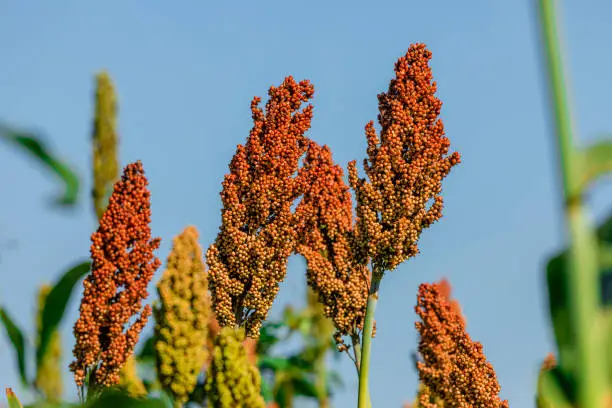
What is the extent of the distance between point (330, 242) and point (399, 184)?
107cm

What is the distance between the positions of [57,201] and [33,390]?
178cm

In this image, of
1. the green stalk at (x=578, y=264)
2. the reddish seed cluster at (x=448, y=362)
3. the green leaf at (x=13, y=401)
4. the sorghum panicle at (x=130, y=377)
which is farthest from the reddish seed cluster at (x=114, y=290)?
the green stalk at (x=578, y=264)

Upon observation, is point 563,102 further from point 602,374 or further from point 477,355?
point 477,355

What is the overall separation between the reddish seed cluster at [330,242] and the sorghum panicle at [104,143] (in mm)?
1989

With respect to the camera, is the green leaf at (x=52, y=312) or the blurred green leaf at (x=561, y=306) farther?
the green leaf at (x=52, y=312)

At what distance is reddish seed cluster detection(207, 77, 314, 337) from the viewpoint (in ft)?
26.4

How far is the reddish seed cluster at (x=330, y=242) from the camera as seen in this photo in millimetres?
8711

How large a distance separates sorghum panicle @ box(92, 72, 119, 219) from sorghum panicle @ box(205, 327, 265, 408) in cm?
506

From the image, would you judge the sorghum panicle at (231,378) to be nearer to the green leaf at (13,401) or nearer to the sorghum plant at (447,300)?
the green leaf at (13,401)

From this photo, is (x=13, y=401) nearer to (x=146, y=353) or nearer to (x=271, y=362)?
(x=271, y=362)

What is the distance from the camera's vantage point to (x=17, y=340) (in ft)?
10.7

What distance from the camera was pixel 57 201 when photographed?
5.43 feet

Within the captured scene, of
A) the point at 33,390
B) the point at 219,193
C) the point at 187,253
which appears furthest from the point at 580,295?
the point at 219,193

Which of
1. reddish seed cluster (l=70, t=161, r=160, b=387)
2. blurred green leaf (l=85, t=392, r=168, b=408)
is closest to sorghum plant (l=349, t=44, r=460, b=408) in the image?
reddish seed cluster (l=70, t=161, r=160, b=387)
